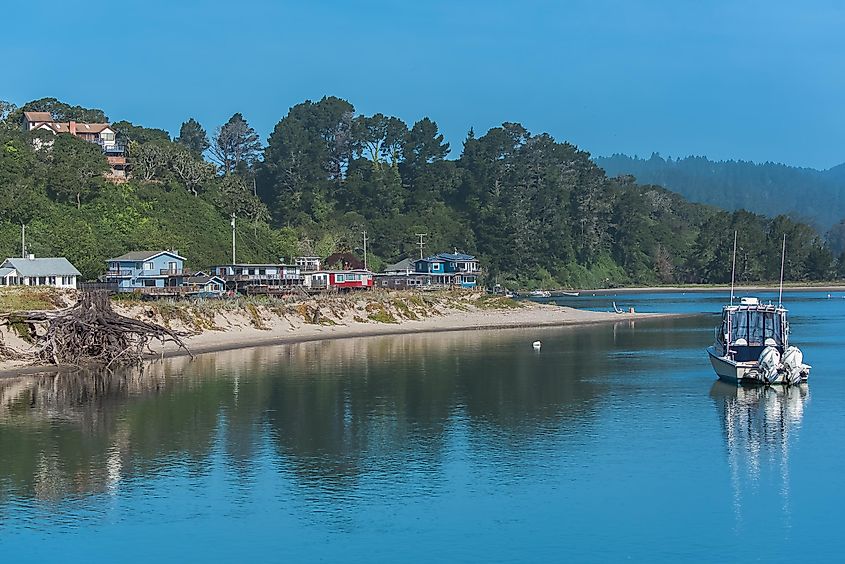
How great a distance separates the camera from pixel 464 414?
47.0m

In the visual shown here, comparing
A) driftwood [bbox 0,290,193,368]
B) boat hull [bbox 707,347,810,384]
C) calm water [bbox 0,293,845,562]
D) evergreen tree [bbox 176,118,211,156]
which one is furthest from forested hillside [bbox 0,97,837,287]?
boat hull [bbox 707,347,810,384]

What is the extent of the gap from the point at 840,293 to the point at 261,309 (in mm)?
134293

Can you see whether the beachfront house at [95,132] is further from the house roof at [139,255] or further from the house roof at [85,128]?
the house roof at [139,255]

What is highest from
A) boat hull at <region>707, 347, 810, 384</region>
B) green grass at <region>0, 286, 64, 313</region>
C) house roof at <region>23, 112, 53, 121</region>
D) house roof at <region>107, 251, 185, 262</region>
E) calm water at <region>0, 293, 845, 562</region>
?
house roof at <region>23, 112, 53, 121</region>

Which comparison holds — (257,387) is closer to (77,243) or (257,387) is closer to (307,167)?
(77,243)

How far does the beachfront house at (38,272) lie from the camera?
279 ft

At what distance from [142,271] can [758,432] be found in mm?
65570

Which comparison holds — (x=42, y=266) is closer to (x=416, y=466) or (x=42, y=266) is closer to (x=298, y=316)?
(x=298, y=316)

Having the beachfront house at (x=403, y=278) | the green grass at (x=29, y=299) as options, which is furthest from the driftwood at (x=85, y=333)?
the beachfront house at (x=403, y=278)

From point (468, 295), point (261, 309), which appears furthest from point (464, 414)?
point (468, 295)

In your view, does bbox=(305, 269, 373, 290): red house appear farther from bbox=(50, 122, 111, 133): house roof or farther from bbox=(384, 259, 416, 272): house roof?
bbox=(50, 122, 111, 133): house roof

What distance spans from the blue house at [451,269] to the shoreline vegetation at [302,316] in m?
17.0

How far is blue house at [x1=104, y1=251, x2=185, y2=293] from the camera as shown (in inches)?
3725

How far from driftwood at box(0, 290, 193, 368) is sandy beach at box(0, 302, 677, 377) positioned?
3.60 feet
